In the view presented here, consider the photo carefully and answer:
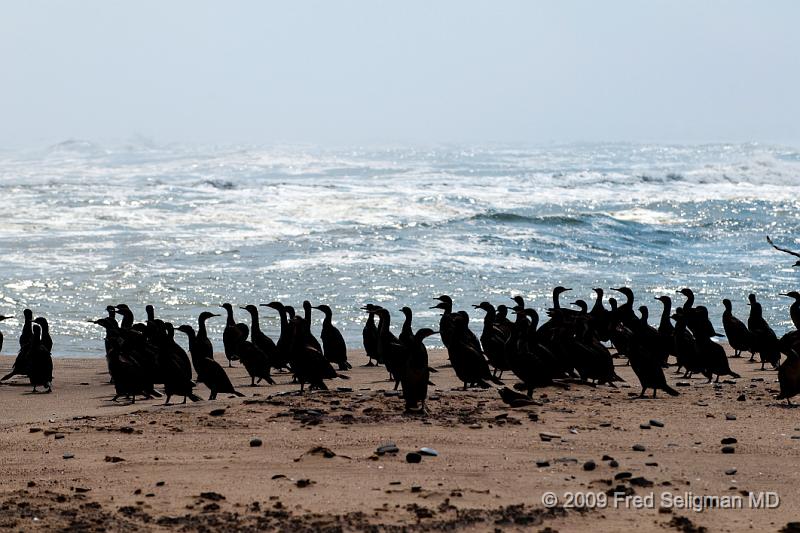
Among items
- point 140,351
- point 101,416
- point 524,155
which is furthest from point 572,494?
point 524,155

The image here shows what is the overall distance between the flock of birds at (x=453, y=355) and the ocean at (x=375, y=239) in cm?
396

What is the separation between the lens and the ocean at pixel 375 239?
25.0 m

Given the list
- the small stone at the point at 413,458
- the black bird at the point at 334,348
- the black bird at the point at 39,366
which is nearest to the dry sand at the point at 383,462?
the small stone at the point at 413,458

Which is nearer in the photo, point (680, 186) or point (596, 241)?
point (596, 241)

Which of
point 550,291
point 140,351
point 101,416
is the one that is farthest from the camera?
point 550,291

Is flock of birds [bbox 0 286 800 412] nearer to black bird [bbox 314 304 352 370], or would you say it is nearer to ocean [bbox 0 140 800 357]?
black bird [bbox 314 304 352 370]

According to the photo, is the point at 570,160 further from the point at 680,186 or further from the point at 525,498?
the point at 525,498

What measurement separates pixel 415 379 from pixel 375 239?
26.1 meters

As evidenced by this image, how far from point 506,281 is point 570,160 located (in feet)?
210

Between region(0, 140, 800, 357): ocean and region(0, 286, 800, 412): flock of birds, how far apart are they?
396cm

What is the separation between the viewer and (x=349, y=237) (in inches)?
1483

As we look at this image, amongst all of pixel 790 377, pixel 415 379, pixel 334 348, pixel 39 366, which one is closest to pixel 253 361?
pixel 334 348

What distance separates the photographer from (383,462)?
919 centimetres

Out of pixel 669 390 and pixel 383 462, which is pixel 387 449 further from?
pixel 669 390
